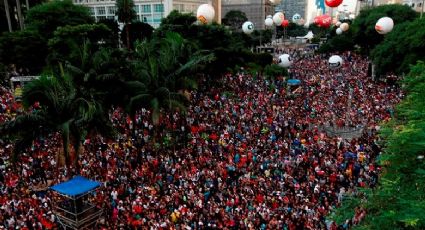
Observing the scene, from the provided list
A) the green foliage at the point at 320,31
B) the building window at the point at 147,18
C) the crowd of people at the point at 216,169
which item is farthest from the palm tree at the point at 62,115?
the green foliage at the point at 320,31

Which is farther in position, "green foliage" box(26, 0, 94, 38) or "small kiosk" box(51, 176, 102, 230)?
"green foliage" box(26, 0, 94, 38)

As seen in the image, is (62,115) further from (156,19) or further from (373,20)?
(156,19)

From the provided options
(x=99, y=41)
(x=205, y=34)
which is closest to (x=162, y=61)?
(x=205, y=34)

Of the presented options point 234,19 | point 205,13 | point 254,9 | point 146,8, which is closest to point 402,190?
point 205,13

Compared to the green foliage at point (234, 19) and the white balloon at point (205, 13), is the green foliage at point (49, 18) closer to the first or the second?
the white balloon at point (205, 13)

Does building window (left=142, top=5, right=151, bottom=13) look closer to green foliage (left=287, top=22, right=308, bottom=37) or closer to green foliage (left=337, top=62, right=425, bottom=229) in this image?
green foliage (left=287, top=22, right=308, bottom=37)

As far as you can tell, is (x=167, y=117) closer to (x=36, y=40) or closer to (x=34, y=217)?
(x=34, y=217)

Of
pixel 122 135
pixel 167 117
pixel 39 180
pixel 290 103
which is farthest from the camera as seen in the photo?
pixel 290 103

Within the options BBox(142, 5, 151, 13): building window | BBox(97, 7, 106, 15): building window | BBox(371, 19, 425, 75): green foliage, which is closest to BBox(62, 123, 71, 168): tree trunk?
BBox(371, 19, 425, 75): green foliage
